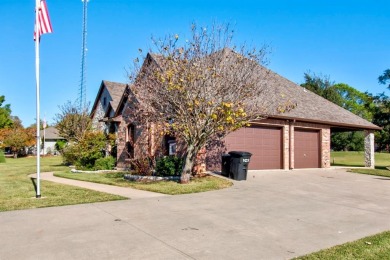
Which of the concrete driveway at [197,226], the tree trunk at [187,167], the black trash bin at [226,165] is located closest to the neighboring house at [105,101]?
the black trash bin at [226,165]

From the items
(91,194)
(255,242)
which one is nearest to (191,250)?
(255,242)

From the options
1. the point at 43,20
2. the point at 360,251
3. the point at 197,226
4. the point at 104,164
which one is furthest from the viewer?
the point at 104,164

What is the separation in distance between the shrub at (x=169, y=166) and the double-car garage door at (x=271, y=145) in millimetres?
3346

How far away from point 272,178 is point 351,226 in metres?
7.75

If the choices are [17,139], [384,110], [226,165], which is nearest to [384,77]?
[384,110]

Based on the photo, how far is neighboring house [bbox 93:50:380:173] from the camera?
55.4ft

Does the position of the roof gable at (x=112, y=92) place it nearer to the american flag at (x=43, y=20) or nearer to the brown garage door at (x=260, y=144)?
the brown garage door at (x=260, y=144)

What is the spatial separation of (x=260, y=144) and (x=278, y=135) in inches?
59.5

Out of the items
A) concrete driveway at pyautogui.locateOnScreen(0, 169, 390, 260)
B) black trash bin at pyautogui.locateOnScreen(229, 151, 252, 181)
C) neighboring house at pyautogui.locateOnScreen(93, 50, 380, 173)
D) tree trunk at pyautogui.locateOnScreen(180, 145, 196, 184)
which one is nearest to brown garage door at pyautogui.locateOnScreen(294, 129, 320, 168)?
neighboring house at pyautogui.locateOnScreen(93, 50, 380, 173)

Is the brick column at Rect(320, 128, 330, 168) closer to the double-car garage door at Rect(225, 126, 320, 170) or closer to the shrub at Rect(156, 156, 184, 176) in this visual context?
the double-car garage door at Rect(225, 126, 320, 170)

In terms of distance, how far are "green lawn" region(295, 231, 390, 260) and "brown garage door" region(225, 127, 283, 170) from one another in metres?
11.0

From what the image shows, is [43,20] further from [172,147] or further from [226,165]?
[226,165]

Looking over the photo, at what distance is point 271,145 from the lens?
18469 mm

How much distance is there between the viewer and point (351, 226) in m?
6.88
